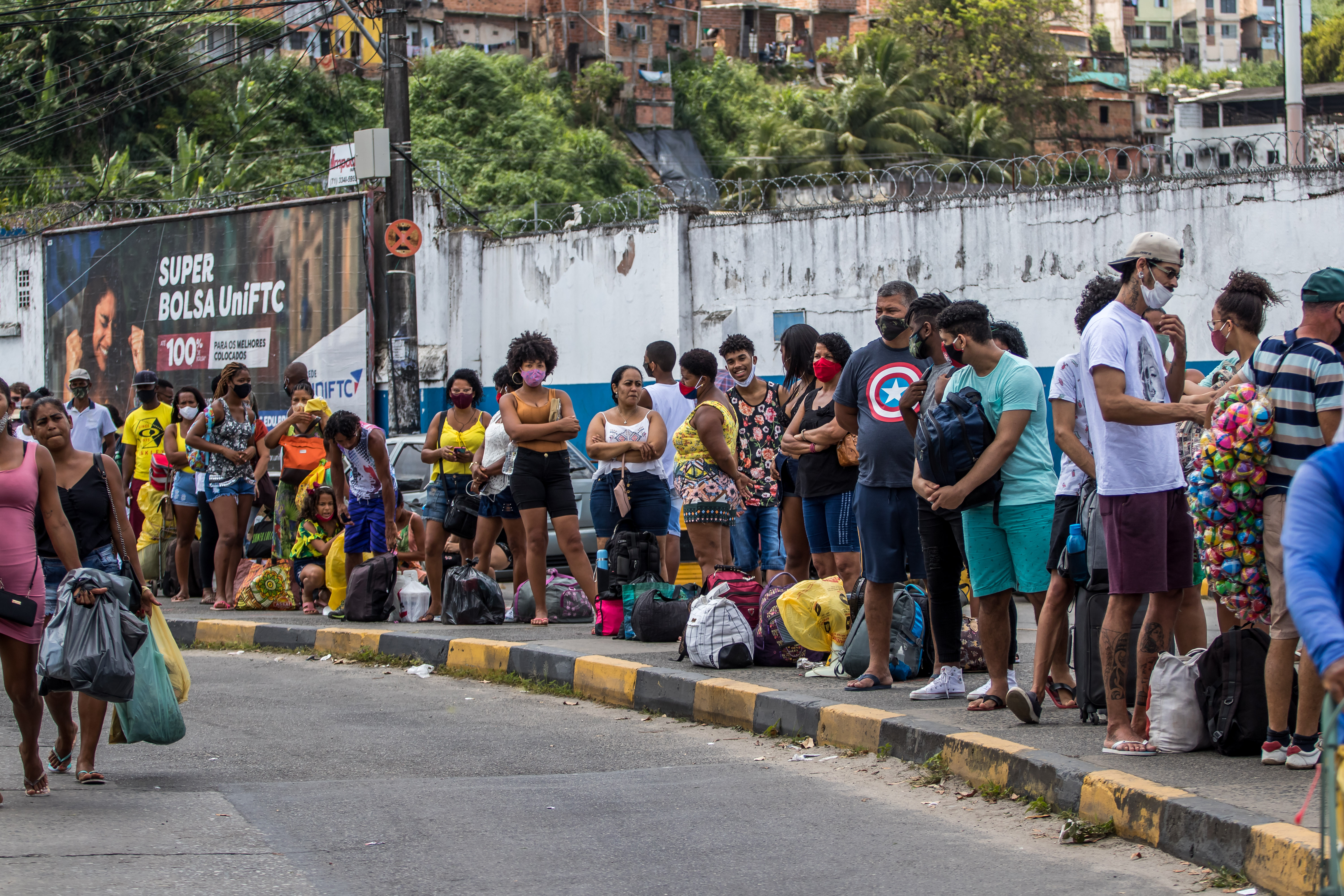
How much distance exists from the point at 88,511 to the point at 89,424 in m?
8.72

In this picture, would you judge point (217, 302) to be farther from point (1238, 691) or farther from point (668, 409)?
point (1238, 691)

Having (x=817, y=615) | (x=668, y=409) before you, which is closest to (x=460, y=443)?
(x=668, y=409)

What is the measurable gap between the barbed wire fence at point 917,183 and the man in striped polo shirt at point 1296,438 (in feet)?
27.5

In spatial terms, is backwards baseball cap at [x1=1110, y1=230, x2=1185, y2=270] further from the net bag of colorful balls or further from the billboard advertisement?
the billboard advertisement

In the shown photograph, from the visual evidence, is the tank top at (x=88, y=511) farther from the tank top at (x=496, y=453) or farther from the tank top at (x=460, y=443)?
the tank top at (x=460, y=443)

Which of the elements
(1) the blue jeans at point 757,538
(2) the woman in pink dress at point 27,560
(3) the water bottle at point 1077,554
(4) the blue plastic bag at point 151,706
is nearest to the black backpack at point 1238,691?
(3) the water bottle at point 1077,554

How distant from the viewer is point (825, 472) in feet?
26.6

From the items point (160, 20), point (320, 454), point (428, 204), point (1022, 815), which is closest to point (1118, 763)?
point (1022, 815)

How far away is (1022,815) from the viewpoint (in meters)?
5.50

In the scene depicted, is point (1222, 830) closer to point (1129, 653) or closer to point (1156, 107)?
point (1129, 653)

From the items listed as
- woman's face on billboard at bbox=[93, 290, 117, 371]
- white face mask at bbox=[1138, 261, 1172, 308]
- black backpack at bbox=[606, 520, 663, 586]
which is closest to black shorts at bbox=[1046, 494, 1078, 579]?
white face mask at bbox=[1138, 261, 1172, 308]

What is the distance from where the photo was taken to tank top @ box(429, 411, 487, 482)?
11141 millimetres

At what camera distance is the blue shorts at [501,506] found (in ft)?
34.8

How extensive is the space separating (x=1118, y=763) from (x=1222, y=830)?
839 mm
